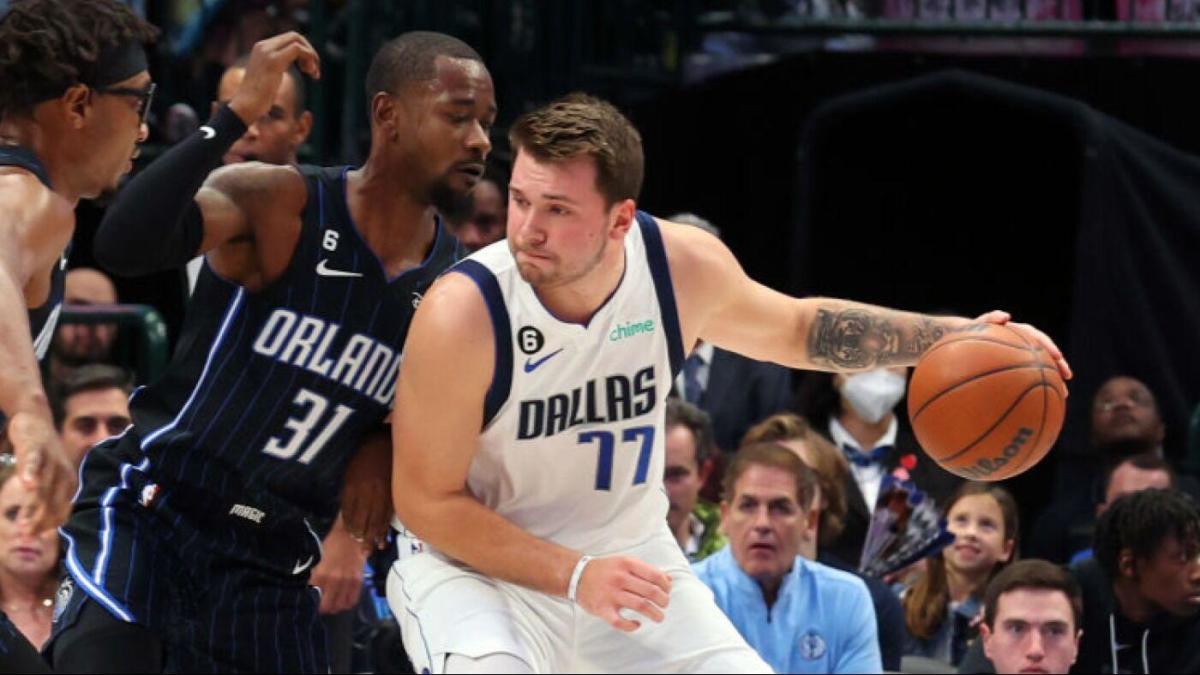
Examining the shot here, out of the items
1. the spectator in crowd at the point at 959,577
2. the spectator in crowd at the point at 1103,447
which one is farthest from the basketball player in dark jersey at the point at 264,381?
the spectator in crowd at the point at 1103,447

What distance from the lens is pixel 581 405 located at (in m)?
5.04

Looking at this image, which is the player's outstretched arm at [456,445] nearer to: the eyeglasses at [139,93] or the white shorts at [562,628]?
the white shorts at [562,628]

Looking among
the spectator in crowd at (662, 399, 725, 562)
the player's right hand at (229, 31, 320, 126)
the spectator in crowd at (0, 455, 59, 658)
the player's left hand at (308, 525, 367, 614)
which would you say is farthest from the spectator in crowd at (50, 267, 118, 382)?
the player's right hand at (229, 31, 320, 126)

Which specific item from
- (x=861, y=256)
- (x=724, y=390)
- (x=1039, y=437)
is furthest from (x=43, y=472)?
(x=861, y=256)

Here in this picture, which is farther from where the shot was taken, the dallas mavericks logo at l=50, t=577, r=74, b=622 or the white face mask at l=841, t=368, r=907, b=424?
the white face mask at l=841, t=368, r=907, b=424

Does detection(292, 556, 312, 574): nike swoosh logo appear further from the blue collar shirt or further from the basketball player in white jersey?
the blue collar shirt

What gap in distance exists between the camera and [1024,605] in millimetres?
7156

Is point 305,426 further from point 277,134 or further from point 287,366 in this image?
point 277,134

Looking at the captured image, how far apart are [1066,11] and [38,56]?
20.8 ft

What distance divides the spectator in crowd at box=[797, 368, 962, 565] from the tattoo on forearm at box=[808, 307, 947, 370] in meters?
3.40

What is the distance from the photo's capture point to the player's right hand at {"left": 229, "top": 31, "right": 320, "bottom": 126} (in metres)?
5.23

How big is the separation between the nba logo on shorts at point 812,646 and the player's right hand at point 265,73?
3022 mm

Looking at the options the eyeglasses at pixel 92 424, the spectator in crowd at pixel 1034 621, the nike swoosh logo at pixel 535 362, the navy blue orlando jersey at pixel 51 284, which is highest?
Result: the navy blue orlando jersey at pixel 51 284

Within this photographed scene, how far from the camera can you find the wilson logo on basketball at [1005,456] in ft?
17.4
